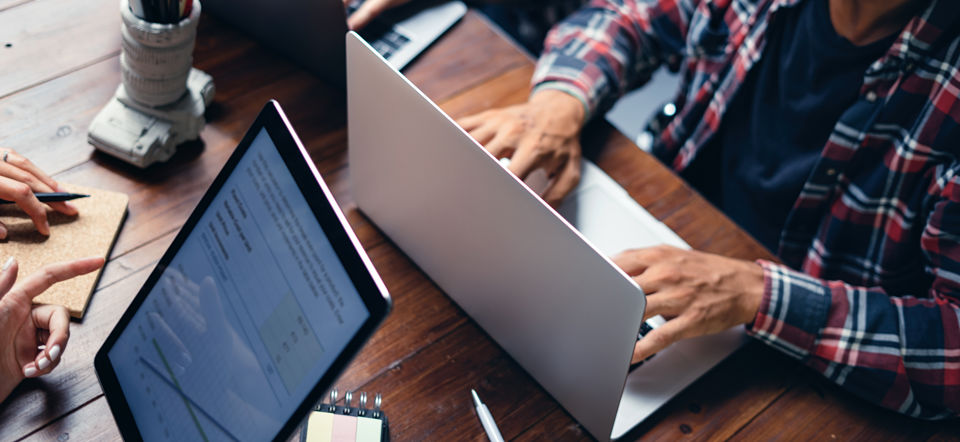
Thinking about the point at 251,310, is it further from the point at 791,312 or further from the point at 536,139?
the point at 791,312

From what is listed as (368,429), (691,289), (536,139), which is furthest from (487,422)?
(536,139)

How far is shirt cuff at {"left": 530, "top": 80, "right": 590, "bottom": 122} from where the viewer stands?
1.11m

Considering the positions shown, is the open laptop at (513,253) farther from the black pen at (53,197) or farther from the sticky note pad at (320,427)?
the black pen at (53,197)

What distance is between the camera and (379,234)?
38.8 inches

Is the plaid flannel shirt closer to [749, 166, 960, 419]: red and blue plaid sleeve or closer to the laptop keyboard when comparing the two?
[749, 166, 960, 419]: red and blue plaid sleeve

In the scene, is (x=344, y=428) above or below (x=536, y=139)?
below

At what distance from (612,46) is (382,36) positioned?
370 mm

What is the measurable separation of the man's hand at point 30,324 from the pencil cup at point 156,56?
A: 0.86ft

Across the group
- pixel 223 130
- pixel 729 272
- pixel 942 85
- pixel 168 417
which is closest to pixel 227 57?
pixel 223 130

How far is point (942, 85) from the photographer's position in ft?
3.12

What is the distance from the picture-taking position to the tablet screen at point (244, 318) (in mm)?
542

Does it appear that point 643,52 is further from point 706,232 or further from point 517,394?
point 517,394

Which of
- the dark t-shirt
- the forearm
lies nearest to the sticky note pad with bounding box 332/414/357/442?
the forearm

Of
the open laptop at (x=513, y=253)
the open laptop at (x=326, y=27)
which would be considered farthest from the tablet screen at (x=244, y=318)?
the open laptop at (x=326, y=27)
